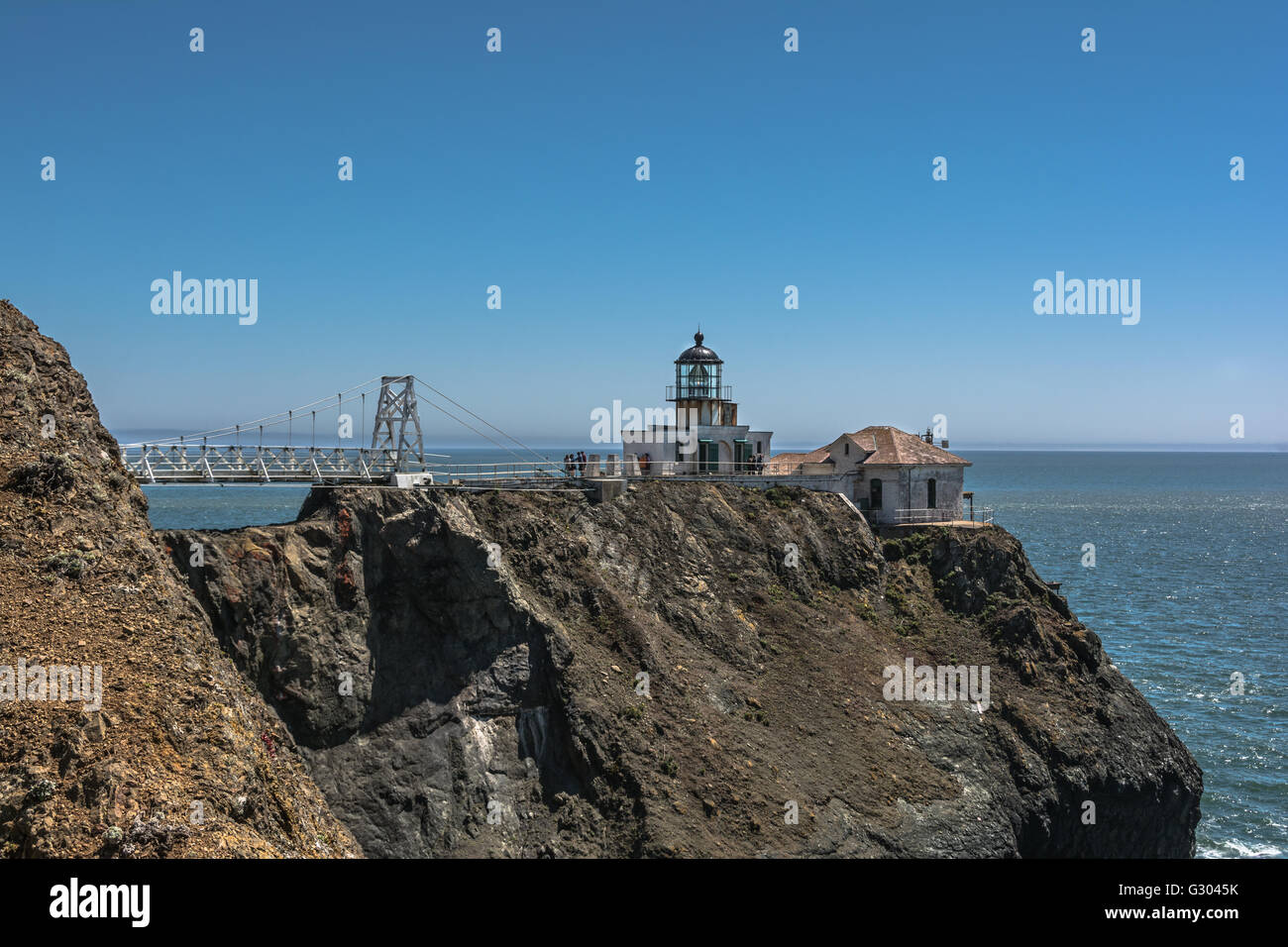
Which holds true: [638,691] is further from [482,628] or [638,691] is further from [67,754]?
[67,754]

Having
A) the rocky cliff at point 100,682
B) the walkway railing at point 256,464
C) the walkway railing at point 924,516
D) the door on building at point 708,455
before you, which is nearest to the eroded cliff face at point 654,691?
the walkway railing at point 256,464

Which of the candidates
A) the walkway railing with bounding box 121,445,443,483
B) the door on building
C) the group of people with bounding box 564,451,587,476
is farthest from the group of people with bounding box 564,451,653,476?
the walkway railing with bounding box 121,445,443,483

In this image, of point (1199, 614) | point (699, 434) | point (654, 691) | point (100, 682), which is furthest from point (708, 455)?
point (1199, 614)

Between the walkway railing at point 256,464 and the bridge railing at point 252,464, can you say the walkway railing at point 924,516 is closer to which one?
the walkway railing at point 256,464

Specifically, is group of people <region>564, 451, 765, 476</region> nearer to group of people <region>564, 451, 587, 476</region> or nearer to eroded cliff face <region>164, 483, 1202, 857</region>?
group of people <region>564, 451, 587, 476</region>

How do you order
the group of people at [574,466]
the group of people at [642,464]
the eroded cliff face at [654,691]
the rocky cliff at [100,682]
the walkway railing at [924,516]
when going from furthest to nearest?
the walkway railing at [924,516], the group of people at [642,464], the group of people at [574,466], the eroded cliff face at [654,691], the rocky cliff at [100,682]
